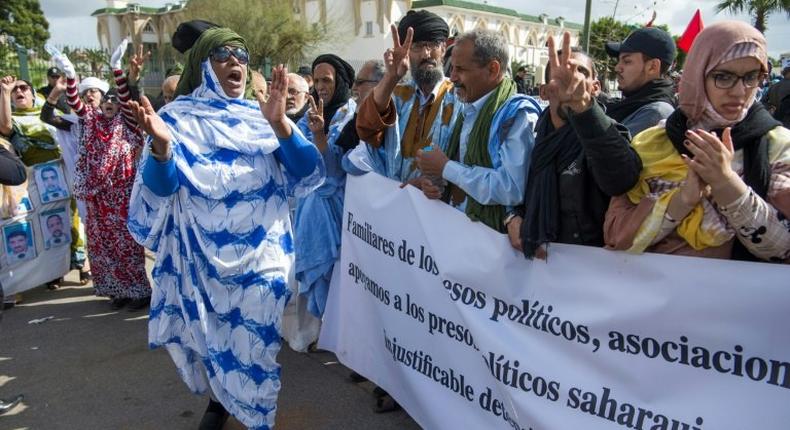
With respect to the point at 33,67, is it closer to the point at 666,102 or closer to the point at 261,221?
the point at 261,221

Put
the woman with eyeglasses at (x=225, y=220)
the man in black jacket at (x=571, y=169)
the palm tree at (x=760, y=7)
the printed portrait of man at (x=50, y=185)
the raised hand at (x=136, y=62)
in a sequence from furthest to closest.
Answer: the palm tree at (x=760, y=7)
the printed portrait of man at (x=50, y=185)
the raised hand at (x=136, y=62)
the woman with eyeglasses at (x=225, y=220)
the man in black jacket at (x=571, y=169)

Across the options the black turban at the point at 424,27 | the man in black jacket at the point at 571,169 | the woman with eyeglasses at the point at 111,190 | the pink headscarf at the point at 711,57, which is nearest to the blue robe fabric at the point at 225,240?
the black turban at the point at 424,27

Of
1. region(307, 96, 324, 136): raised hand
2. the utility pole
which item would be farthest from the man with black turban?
the utility pole

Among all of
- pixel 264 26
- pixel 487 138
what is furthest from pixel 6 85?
pixel 264 26

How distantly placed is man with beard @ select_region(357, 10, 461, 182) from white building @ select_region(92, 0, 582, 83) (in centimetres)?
3593

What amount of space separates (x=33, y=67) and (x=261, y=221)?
10.9m

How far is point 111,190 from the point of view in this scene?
483cm

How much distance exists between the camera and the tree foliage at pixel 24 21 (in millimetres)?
43062

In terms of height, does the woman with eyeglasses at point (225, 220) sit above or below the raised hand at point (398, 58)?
below

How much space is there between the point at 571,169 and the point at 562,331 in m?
0.56

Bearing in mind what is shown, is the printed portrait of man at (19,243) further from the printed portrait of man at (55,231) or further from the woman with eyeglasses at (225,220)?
the woman with eyeglasses at (225,220)

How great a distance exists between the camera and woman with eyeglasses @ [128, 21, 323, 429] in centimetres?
270

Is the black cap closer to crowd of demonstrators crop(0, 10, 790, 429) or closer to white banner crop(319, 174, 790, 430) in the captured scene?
crowd of demonstrators crop(0, 10, 790, 429)

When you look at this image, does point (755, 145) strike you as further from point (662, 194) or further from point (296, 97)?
point (296, 97)
